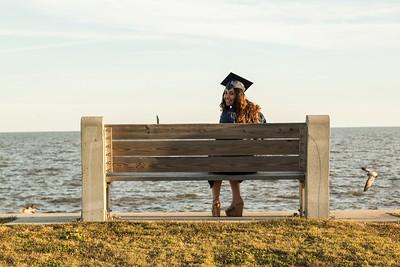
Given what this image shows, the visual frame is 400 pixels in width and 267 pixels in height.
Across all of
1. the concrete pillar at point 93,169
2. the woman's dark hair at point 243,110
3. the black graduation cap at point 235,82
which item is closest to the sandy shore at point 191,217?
the concrete pillar at point 93,169

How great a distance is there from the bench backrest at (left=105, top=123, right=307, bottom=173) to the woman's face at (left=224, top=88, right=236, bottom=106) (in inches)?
28.2

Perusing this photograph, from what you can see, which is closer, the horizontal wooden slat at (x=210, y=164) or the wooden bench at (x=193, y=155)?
the wooden bench at (x=193, y=155)

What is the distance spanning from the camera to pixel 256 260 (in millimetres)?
6105

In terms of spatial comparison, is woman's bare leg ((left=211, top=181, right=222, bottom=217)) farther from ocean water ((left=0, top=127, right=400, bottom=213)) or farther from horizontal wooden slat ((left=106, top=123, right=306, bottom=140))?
ocean water ((left=0, top=127, right=400, bottom=213))

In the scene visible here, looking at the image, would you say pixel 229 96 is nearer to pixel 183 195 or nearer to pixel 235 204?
pixel 235 204

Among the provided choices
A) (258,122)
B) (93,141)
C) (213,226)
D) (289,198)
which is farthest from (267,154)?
(289,198)

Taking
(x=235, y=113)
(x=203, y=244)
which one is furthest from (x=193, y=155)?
(x=203, y=244)

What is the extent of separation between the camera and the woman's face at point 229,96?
8.66 metres

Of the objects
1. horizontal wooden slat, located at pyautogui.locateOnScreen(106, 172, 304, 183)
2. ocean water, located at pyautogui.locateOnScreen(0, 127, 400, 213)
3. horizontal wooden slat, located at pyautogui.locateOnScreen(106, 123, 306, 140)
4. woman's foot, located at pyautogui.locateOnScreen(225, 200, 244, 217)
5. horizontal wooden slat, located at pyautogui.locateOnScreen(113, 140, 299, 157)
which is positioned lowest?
ocean water, located at pyautogui.locateOnScreen(0, 127, 400, 213)

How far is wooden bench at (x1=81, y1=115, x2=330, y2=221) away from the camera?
26.1 feet

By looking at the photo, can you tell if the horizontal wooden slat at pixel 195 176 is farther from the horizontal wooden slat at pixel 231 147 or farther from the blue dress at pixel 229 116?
the blue dress at pixel 229 116

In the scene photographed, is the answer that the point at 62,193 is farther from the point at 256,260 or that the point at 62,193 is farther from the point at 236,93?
the point at 256,260

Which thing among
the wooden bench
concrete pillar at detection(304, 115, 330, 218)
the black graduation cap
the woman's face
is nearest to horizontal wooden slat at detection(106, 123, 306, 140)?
the wooden bench

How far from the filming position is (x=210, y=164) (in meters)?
8.09
